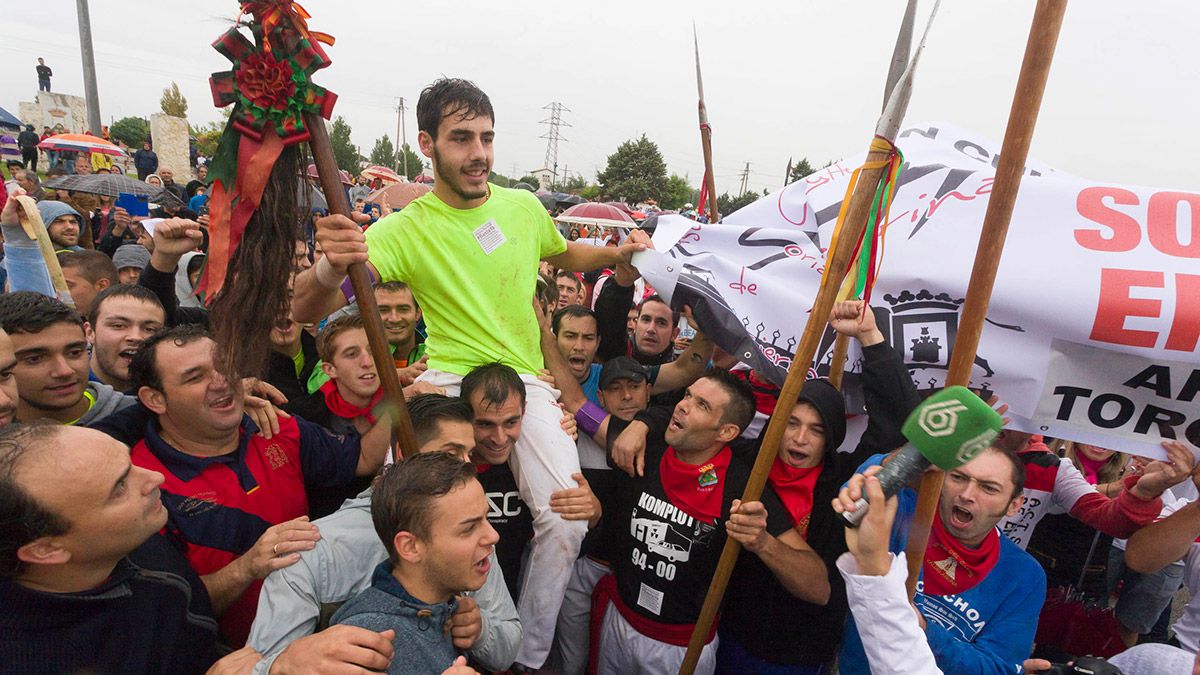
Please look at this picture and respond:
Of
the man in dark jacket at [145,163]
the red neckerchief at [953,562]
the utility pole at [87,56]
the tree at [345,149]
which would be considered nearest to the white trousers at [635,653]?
the red neckerchief at [953,562]

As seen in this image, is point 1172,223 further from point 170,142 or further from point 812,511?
point 170,142

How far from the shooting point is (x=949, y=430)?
153 centimetres

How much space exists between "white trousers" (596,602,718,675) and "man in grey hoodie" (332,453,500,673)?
51.3 inches

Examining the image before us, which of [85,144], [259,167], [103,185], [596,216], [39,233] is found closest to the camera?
[259,167]

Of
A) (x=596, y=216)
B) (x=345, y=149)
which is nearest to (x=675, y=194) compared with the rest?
(x=345, y=149)

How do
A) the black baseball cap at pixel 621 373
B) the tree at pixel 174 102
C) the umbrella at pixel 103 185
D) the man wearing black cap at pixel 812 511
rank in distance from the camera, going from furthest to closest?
1. the tree at pixel 174 102
2. the umbrella at pixel 103 185
3. the black baseball cap at pixel 621 373
4. the man wearing black cap at pixel 812 511

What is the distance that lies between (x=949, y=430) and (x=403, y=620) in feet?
5.32

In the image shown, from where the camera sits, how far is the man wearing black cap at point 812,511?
268cm

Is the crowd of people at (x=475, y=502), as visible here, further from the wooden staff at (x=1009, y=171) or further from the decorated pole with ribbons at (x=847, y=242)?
the wooden staff at (x=1009, y=171)

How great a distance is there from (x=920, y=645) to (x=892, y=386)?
1.10m

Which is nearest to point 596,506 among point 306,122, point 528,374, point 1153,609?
point 528,374

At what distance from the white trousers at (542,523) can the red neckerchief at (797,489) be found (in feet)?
3.05

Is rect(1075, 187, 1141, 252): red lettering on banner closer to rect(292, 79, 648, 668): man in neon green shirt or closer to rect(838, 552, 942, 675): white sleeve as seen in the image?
rect(838, 552, 942, 675): white sleeve

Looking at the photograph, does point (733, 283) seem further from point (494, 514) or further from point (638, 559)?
point (494, 514)
